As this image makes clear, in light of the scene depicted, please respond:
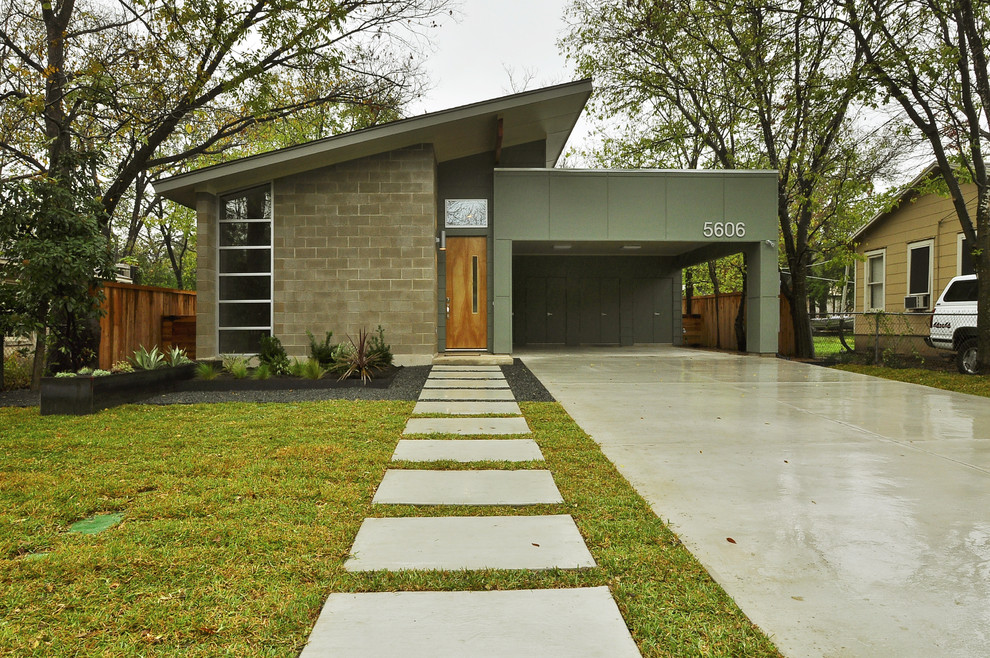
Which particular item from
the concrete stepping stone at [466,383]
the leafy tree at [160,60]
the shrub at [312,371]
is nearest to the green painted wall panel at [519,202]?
the leafy tree at [160,60]

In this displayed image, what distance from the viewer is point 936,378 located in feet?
29.5

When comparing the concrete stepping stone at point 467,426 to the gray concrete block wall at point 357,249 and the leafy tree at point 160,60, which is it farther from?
the gray concrete block wall at point 357,249

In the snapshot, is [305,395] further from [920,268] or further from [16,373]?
[920,268]

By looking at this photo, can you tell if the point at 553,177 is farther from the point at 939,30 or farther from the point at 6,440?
the point at 6,440

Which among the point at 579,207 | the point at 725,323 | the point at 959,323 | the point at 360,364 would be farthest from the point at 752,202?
the point at 360,364

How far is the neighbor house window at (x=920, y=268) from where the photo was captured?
15297 millimetres

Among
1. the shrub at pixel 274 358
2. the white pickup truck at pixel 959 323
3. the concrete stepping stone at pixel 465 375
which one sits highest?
the white pickup truck at pixel 959 323

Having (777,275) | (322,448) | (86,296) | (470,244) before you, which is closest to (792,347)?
(777,275)

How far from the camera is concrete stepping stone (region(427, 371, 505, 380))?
9203mm

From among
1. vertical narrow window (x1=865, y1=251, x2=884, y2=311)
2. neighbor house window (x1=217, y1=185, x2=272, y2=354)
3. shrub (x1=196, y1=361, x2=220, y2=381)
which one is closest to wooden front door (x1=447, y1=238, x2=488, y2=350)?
neighbor house window (x1=217, y1=185, x2=272, y2=354)

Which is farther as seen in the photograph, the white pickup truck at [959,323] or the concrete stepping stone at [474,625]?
the white pickup truck at [959,323]

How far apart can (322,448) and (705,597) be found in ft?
10.1

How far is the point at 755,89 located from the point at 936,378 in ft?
23.9

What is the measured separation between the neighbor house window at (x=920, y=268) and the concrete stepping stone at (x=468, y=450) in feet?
49.9
